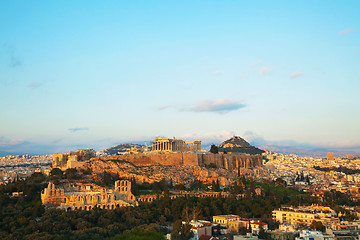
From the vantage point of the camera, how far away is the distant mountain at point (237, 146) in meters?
142

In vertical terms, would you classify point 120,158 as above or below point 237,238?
above

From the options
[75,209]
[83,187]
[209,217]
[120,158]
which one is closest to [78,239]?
[75,209]

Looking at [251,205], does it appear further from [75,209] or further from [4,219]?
[4,219]

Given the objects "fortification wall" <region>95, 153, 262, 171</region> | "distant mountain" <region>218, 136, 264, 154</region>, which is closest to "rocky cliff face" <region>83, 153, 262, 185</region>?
"fortification wall" <region>95, 153, 262, 171</region>

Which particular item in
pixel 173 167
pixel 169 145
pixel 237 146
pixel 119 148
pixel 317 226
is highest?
pixel 119 148

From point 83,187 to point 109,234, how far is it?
20.2 meters

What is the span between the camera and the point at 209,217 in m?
50.3

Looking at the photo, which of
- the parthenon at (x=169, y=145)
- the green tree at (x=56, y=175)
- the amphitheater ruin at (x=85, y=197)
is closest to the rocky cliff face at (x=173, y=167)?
the green tree at (x=56, y=175)

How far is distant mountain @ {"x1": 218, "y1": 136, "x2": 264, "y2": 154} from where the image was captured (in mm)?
141500

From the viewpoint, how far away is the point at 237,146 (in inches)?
5886

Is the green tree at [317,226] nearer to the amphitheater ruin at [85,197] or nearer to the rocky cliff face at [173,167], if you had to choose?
the amphitheater ruin at [85,197]

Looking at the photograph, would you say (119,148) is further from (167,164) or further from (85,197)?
(85,197)

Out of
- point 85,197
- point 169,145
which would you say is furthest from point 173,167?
point 85,197

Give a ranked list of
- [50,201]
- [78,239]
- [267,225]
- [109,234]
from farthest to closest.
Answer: [50,201], [267,225], [109,234], [78,239]
